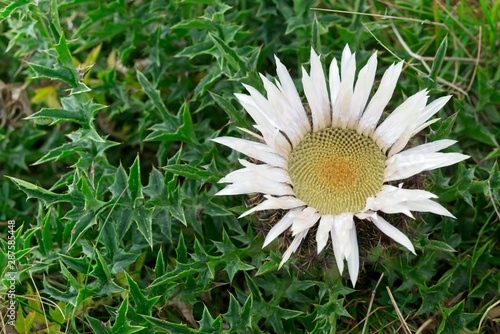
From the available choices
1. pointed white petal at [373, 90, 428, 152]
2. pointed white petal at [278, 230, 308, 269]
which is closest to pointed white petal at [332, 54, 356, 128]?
pointed white petal at [373, 90, 428, 152]

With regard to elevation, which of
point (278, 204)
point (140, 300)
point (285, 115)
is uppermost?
point (285, 115)

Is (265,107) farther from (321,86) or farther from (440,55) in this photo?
(440,55)

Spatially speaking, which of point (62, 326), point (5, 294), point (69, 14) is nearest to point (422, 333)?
point (62, 326)

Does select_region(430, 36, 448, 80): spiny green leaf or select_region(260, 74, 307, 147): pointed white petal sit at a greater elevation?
select_region(430, 36, 448, 80): spiny green leaf

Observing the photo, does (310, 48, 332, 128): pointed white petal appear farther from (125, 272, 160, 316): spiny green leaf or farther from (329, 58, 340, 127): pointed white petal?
(125, 272, 160, 316): spiny green leaf

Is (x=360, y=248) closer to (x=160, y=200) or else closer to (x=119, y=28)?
(x=160, y=200)

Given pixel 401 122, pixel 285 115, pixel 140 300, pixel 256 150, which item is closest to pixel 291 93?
pixel 285 115
